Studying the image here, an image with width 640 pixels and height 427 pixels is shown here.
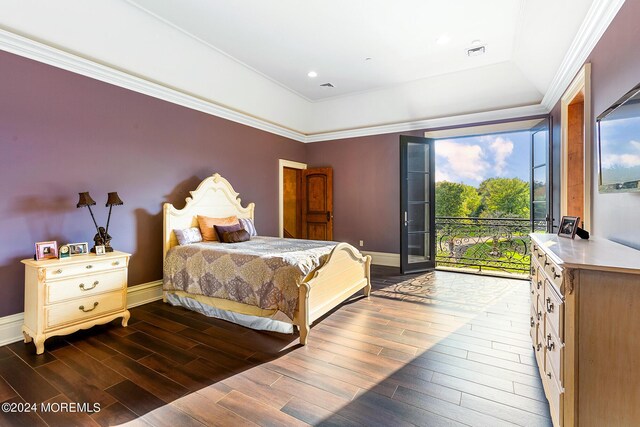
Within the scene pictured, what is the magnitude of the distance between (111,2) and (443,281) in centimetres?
533

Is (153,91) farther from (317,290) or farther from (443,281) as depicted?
(443,281)

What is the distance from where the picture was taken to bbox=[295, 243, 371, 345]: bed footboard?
2595 millimetres

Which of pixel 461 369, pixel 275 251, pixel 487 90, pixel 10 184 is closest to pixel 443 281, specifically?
pixel 461 369

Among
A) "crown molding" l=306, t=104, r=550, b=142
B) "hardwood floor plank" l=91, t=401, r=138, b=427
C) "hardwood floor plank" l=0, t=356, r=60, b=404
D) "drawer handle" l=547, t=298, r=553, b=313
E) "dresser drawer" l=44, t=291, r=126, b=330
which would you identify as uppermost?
"crown molding" l=306, t=104, r=550, b=142

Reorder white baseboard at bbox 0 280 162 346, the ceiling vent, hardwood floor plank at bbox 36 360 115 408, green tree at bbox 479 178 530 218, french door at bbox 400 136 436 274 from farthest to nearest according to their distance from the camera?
green tree at bbox 479 178 530 218 → french door at bbox 400 136 436 274 → the ceiling vent → white baseboard at bbox 0 280 162 346 → hardwood floor plank at bbox 36 360 115 408

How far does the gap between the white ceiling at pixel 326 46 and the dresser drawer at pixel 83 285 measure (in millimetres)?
2231

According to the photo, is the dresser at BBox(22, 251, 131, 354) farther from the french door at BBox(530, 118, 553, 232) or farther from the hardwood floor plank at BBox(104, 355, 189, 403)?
the french door at BBox(530, 118, 553, 232)

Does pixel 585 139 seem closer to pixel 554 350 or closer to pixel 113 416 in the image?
pixel 554 350

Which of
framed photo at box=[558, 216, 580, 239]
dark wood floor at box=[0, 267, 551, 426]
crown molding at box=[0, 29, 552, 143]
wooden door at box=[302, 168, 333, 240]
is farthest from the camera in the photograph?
wooden door at box=[302, 168, 333, 240]

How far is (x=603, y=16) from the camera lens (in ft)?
7.14

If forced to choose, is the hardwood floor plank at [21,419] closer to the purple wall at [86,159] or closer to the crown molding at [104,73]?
the purple wall at [86,159]

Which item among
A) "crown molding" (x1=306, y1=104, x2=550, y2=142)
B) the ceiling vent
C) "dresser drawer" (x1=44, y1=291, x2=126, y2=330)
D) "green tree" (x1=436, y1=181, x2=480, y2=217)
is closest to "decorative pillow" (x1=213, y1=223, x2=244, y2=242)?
"dresser drawer" (x1=44, y1=291, x2=126, y2=330)

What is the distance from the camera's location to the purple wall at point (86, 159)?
261cm

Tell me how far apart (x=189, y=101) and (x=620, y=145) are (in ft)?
14.6
